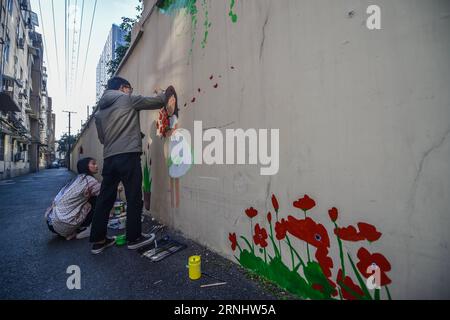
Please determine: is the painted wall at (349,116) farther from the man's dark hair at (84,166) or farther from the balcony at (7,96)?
the balcony at (7,96)

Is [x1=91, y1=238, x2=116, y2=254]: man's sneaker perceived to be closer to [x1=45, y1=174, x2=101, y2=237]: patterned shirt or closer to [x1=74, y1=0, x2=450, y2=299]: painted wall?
[x1=45, y1=174, x2=101, y2=237]: patterned shirt

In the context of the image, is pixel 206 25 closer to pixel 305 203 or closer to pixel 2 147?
pixel 305 203

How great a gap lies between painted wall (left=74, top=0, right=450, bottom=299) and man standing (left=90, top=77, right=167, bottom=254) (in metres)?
0.95

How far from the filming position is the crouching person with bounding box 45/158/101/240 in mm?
2689

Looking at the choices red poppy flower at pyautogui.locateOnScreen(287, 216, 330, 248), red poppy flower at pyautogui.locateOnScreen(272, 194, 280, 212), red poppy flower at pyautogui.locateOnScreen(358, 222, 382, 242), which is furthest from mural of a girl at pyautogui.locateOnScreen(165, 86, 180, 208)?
red poppy flower at pyautogui.locateOnScreen(358, 222, 382, 242)

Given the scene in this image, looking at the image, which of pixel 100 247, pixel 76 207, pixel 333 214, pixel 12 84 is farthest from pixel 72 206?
pixel 12 84

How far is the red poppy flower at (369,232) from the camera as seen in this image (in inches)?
43.3

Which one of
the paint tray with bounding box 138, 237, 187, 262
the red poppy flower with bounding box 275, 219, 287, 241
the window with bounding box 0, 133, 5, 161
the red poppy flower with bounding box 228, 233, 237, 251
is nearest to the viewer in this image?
the red poppy flower with bounding box 275, 219, 287, 241

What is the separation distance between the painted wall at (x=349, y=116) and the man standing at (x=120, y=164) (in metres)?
0.95

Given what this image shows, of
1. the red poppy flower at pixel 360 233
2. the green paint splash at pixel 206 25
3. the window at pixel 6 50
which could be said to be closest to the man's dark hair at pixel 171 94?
the green paint splash at pixel 206 25

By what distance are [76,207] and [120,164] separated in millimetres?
943

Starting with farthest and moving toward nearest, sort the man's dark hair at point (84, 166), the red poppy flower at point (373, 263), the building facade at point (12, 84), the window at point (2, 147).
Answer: the window at point (2, 147) < the building facade at point (12, 84) < the man's dark hair at point (84, 166) < the red poppy flower at point (373, 263)

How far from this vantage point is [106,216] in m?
2.40
